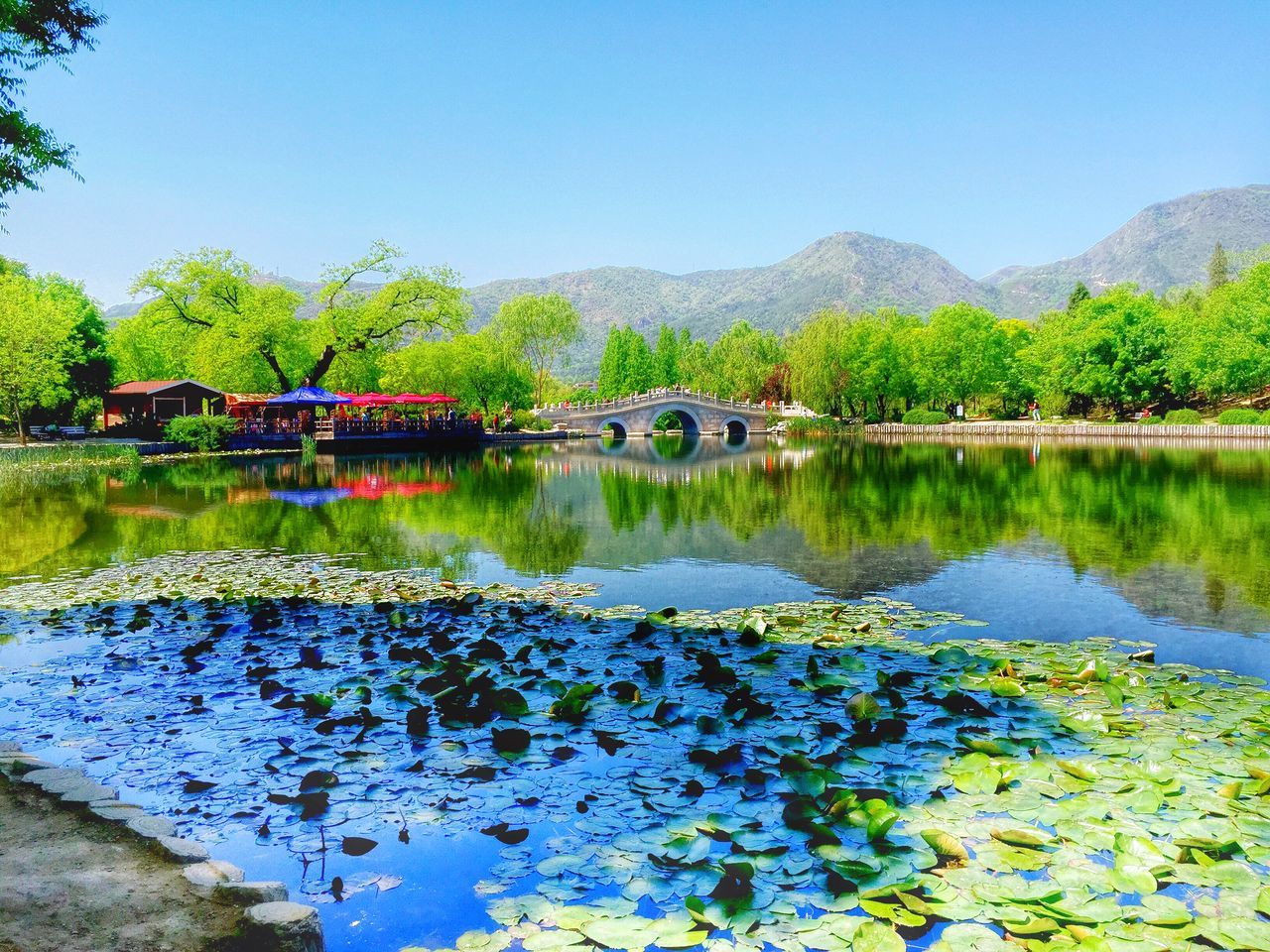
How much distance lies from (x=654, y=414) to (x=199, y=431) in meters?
46.3

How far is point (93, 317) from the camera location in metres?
56.9

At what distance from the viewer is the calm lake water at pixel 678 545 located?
487 centimetres

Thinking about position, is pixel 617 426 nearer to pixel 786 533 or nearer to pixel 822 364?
pixel 822 364

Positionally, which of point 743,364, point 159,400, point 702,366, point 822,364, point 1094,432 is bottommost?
point 1094,432

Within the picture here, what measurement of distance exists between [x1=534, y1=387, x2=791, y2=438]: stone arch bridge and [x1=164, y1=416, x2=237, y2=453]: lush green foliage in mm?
34760

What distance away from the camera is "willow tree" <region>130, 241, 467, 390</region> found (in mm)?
47531

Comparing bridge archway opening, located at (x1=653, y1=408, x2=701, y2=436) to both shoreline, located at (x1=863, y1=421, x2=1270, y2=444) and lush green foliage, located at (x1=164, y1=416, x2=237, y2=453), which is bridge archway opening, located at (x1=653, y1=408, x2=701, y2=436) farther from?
lush green foliage, located at (x1=164, y1=416, x2=237, y2=453)

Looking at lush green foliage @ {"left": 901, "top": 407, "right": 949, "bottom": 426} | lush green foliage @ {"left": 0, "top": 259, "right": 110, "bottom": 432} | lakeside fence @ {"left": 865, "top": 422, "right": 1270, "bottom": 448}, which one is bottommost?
lakeside fence @ {"left": 865, "top": 422, "right": 1270, "bottom": 448}

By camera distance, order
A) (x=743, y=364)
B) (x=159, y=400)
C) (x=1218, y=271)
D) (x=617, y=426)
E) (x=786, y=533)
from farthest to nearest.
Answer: (x=1218, y=271), (x=743, y=364), (x=617, y=426), (x=159, y=400), (x=786, y=533)

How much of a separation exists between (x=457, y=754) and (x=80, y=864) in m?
2.25

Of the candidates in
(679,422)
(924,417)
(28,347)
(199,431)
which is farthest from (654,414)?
(28,347)

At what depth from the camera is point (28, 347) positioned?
4103 cm

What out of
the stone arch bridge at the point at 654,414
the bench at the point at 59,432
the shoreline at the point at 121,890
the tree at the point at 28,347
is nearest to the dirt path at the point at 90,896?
the shoreline at the point at 121,890

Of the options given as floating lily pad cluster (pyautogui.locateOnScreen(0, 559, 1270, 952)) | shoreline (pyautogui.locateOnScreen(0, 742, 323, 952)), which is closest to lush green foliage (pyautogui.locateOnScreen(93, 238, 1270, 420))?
floating lily pad cluster (pyautogui.locateOnScreen(0, 559, 1270, 952))
